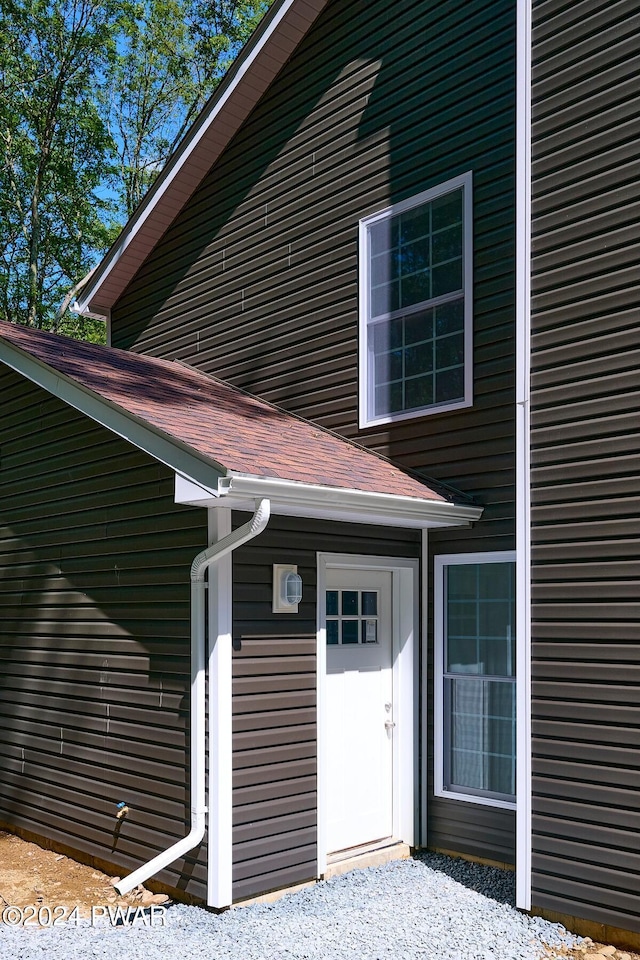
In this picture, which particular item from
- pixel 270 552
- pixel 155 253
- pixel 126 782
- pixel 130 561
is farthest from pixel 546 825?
pixel 155 253

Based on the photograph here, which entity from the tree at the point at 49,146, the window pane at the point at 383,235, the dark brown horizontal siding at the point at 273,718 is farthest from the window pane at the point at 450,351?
the tree at the point at 49,146

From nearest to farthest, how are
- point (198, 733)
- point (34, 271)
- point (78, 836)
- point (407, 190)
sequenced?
point (198, 733), point (78, 836), point (407, 190), point (34, 271)

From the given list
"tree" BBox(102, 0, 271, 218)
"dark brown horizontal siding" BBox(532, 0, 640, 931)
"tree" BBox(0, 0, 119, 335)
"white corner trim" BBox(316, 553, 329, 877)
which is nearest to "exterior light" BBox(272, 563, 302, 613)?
"white corner trim" BBox(316, 553, 329, 877)

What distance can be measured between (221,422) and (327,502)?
132 centimetres

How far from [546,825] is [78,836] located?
3.48 meters

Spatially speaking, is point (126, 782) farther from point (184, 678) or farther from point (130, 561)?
point (130, 561)

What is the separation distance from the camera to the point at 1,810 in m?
7.50

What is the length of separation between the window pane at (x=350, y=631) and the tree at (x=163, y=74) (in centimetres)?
1787

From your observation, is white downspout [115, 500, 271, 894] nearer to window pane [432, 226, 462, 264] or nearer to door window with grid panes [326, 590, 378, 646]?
door window with grid panes [326, 590, 378, 646]

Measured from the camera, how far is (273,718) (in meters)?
5.66

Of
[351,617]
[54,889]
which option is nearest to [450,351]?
[351,617]

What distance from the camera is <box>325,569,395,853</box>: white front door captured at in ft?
20.4

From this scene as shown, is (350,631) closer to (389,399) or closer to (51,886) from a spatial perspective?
(389,399)

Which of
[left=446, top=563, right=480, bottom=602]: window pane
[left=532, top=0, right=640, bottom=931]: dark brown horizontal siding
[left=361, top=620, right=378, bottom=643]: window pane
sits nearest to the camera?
[left=532, top=0, right=640, bottom=931]: dark brown horizontal siding
